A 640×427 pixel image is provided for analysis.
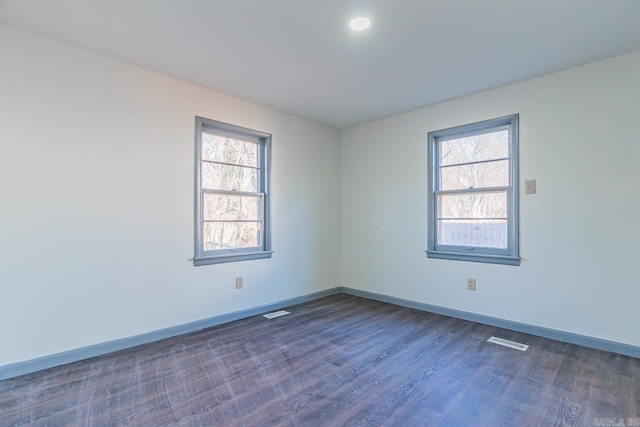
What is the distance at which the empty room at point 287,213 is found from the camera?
2059 millimetres

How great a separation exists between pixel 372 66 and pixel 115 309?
3.07 meters

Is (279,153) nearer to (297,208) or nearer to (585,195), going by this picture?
(297,208)

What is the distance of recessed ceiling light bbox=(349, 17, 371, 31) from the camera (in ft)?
7.11

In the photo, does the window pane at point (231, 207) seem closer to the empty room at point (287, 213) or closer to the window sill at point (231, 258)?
the empty room at point (287, 213)

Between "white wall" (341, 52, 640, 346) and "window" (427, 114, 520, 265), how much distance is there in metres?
0.10

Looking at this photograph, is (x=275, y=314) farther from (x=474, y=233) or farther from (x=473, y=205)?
(x=473, y=205)

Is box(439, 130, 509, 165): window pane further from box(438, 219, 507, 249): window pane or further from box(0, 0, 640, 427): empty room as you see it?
box(438, 219, 507, 249): window pane

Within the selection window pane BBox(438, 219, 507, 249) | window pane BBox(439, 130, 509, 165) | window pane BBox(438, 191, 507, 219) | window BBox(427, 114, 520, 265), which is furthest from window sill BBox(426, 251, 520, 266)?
window pane BBox(439, 130, 509, 165)

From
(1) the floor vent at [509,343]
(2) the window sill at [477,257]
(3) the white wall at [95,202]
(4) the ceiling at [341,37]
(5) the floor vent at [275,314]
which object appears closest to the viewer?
(4) the ceiling at [341,37]

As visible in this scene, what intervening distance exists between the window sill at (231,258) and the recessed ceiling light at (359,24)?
8.19 feet

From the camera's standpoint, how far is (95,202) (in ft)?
8.59

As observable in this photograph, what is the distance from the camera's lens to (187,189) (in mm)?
3176

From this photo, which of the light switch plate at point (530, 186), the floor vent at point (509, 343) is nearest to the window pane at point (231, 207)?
the floor vent at point (509, 343)

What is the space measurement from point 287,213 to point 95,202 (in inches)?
82.1
